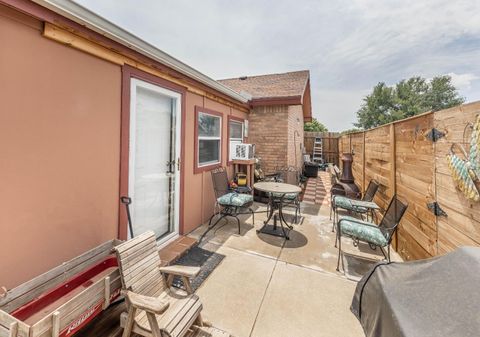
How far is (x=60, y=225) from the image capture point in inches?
80.0

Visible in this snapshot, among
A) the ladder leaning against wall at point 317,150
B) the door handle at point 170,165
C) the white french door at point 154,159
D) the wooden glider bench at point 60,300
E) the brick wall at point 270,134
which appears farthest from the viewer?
the ladder leaning against wall at point 317,150

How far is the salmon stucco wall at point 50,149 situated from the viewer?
166 cm

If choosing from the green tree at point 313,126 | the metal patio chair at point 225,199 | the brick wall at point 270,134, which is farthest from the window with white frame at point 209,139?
the green tree at point 313,126

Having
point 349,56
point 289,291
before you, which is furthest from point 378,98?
point 289,291

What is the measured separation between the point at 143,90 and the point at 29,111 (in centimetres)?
142

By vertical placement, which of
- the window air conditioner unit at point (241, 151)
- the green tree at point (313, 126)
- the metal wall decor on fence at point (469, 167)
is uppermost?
the green tree at point (313, 126)

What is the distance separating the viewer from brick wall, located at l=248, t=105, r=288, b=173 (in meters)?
6.65

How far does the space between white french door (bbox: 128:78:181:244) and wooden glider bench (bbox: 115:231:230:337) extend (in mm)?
1166

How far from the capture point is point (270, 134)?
679 cm

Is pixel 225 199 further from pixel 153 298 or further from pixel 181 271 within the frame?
pixel 153 298

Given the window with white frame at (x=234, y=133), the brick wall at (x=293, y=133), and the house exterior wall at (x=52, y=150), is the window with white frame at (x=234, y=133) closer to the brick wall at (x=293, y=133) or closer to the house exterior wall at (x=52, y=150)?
the brick wall at (x=293, y=133)

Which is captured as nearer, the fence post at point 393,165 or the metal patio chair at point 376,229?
the metal patio chair at point 376,229

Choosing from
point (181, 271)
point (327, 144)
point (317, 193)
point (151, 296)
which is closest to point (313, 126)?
point (327, 144)

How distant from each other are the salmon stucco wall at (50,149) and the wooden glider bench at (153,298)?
83 cm
